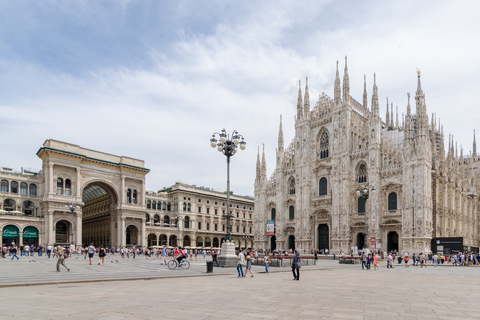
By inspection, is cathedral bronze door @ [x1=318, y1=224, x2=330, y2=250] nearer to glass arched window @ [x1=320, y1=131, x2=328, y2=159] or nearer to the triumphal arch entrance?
glass arched window @ [x1=320, y1=131, x2=328, y2=159]

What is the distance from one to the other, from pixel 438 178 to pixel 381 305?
153ft

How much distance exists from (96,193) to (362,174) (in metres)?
47.6

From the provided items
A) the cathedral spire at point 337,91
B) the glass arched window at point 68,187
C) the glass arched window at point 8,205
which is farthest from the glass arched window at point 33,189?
the cathedral spire at point 337,91

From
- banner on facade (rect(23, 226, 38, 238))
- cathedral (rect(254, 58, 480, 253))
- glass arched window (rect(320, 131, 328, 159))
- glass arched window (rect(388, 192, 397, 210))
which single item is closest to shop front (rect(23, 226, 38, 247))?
banner on facade (rect(23, 226, 38, 238))

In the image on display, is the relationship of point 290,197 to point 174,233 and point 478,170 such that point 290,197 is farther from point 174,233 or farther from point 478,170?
point 478,170

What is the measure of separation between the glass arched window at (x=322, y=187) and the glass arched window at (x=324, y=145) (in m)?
3.46

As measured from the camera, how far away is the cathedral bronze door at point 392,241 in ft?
162

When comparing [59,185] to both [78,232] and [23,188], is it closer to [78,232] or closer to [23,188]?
[78,232]

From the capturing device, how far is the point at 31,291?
12.8 metres

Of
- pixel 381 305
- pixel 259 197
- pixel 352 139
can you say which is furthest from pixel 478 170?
pixel 381 305

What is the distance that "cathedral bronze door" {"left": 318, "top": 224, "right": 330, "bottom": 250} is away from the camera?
56881 mm

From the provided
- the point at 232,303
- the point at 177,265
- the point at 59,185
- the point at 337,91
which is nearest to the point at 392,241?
the point at 337,91

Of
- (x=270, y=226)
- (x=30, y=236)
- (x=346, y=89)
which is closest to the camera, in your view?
(x=30, y=236)

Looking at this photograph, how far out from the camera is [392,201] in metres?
49.6
